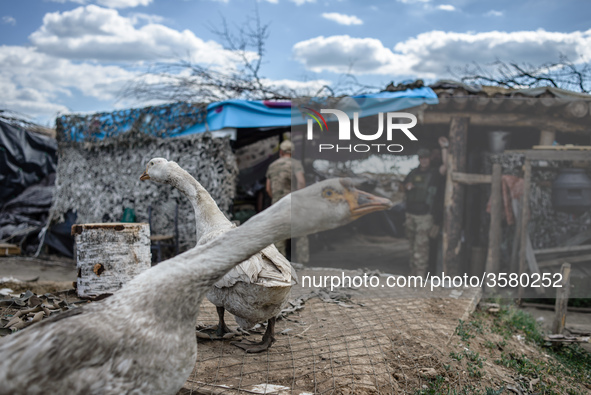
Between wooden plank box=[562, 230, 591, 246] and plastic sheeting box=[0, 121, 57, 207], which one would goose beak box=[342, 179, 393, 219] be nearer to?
wooden plank box=[562, 230, 591, 246]

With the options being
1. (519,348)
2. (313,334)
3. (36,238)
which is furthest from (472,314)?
(36,238)

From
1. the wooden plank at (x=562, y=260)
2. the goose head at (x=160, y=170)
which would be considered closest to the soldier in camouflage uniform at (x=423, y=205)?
the wooden plank at (x=562, y=260)

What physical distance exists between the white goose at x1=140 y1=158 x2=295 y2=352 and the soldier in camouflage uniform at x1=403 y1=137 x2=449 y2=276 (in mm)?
4680

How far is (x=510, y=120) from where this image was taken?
7.65m

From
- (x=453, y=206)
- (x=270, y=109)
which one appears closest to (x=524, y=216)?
(x=453, y=206)

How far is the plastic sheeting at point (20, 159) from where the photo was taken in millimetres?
11164

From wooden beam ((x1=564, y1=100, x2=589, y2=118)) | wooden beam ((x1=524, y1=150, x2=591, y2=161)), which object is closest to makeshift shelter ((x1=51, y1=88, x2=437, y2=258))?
wooden beam ((x1=524, y1=150, x2=591, y2=161))

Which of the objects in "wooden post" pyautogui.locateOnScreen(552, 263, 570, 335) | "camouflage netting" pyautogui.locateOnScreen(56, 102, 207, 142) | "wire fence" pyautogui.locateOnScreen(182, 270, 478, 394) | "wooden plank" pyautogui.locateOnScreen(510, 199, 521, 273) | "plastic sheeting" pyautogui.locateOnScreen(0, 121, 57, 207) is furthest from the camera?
"plastic sheeting" pyautogui.locateOnScreen(0, 121, 57, 207)

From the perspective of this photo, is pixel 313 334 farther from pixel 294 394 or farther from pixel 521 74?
pixel 521 74

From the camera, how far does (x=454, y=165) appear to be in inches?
303

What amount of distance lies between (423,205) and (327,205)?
238 inches

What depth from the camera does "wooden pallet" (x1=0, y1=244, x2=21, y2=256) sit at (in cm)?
926

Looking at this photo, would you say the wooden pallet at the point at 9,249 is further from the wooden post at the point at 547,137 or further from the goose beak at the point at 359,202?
the wooden post at the point at 547,137

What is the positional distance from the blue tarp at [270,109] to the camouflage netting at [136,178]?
0.38m
